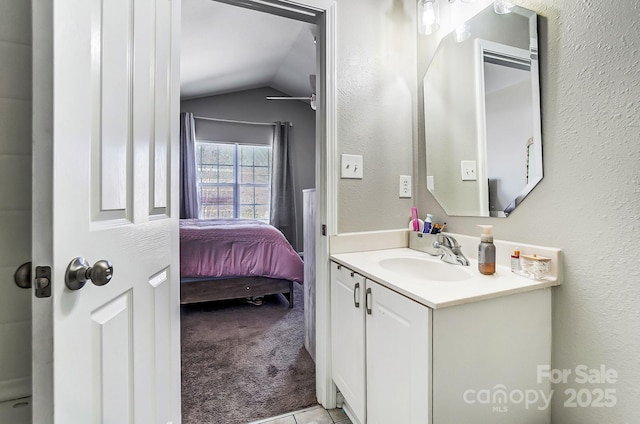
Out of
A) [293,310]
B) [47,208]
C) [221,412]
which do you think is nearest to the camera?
[47,208]

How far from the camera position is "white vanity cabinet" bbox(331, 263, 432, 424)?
78 centimetres

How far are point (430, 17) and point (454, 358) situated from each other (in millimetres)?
1541

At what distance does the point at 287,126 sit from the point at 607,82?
15.2 feet

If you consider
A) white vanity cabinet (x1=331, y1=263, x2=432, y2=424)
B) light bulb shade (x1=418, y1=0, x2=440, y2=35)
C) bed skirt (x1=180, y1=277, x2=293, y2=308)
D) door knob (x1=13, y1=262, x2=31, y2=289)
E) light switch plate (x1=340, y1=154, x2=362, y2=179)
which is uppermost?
light bulb shade (x1=418, y1=0, x2=440, y2=35)

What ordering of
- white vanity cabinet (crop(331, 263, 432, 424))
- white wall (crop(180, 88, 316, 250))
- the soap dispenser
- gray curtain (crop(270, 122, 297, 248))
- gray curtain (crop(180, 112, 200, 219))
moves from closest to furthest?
white vanity cabinet (crop(331, 263, 432, 424)), the soap dispenser, gray curtain (crop(180, 112, 200, 219)), white wall (crop(180, 88, 316, 250)), gray curtain (crop(270, 122, 297, 248))

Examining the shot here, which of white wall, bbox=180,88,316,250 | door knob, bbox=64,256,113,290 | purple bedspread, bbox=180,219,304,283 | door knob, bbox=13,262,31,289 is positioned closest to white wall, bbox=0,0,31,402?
door knob, bbox=13,262,31,289

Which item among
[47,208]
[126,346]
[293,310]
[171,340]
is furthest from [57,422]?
[293,310]

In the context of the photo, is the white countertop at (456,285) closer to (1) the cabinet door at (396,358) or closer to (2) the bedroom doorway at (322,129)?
(1) the cabinet door at (396,358)

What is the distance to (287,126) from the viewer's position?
504 centimetres

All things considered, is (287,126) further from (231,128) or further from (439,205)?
(439,205)

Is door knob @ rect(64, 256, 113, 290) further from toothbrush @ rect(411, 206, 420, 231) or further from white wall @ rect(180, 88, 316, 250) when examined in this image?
white wall @ rect(180, 88, 316, 250)

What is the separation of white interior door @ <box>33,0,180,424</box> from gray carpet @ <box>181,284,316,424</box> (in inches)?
16.5

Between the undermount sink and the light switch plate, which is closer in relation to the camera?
the undermount sink

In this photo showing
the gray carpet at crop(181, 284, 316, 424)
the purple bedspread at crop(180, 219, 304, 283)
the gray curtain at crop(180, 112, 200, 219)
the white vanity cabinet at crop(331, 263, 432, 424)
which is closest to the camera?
the white vanity cabinet at crop(331, 263, 432, 424)
